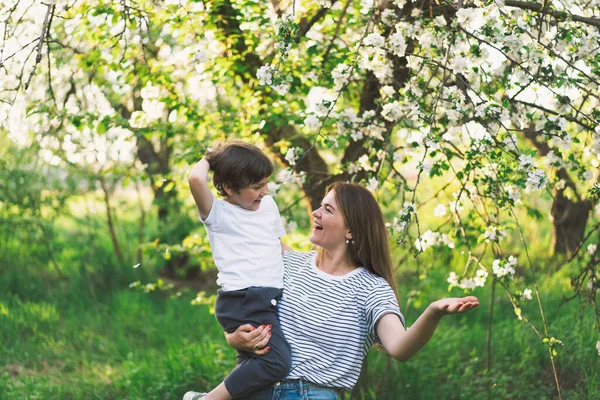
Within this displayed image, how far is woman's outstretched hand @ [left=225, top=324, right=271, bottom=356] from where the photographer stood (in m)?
2.42

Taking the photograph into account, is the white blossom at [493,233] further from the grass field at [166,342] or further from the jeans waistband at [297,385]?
the jeans waistband at [297,385]

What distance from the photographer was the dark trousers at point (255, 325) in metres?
2.44

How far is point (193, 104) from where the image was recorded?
165 inches

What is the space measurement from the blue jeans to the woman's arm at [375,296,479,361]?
285 millimetres

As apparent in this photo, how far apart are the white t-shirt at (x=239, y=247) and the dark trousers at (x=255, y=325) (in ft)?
0.13

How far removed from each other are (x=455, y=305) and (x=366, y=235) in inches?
28.2

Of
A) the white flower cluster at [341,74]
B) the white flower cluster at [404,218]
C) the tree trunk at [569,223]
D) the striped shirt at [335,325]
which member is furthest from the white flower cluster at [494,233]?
the tree trunk at [569,223]

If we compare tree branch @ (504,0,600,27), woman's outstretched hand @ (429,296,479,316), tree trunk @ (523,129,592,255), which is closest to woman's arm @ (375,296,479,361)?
woman's outstretched hand @ (429,296,479,316)

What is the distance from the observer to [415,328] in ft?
6.81

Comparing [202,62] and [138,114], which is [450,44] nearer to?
→ [202,62]

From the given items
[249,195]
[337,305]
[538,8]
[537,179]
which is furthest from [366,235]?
[538,8]

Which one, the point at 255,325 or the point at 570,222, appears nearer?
the point at 255,325

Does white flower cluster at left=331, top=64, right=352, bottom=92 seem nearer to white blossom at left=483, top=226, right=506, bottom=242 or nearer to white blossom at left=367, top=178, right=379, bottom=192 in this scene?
white blossom at left=367, top=178, right=379, bottom=192

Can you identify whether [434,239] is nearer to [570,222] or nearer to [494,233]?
[494,233]
